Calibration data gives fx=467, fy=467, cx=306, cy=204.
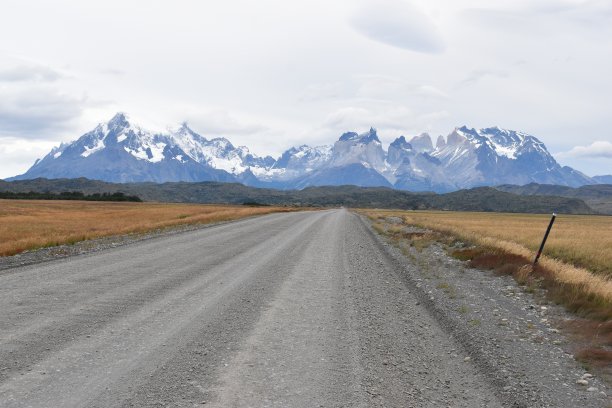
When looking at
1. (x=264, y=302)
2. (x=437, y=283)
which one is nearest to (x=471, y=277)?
(x=437, y=283)

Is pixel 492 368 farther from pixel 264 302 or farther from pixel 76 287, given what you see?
pixel 76 287

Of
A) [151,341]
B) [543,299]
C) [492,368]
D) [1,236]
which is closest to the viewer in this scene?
[492,368]

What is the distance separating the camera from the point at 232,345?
290 inches

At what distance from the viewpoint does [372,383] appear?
603cm

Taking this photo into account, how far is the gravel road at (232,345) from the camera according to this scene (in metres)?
5.59

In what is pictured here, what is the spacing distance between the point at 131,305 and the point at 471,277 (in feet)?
34.8

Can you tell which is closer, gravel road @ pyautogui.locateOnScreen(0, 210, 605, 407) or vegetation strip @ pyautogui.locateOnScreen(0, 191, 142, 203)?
gravel road @ pyautogui.locateOnScreen(0, 210, 605, 407)

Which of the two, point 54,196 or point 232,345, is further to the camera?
point 54,196

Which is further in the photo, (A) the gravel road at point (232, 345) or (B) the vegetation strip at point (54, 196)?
(B) the vegetation strip at point (54, 196)

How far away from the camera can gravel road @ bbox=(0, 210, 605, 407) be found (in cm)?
559

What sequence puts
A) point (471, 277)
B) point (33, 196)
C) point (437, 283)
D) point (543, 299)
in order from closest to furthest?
A: point (543, 299), point (437, 283), point (471, 277), point (33, 196)

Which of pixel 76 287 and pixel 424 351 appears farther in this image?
pixel 76 287

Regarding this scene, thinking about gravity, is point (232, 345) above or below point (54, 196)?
below

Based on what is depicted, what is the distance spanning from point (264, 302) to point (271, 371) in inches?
167
